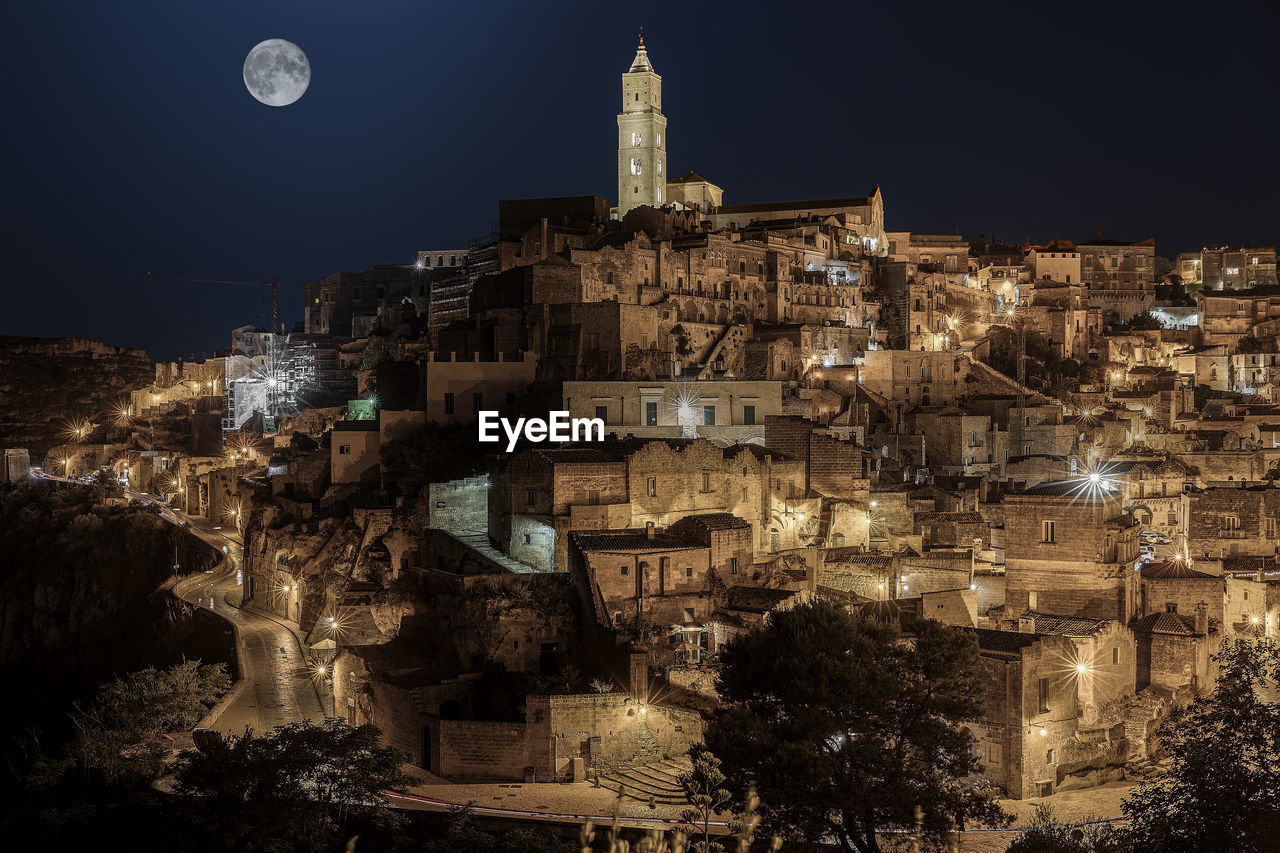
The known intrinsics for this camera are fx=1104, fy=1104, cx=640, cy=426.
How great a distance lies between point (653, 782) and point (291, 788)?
8.27 m

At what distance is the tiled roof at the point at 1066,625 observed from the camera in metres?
27.9

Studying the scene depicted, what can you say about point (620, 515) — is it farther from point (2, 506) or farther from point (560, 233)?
point (2, 506)

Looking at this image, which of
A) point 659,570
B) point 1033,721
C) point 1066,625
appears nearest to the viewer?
point 1033,721

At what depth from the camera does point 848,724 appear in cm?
2161

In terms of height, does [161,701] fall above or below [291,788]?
above

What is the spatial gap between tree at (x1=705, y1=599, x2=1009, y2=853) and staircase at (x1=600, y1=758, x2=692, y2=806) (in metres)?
3.23

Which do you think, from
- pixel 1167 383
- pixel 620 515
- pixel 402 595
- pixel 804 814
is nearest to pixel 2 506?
pixel 402 595

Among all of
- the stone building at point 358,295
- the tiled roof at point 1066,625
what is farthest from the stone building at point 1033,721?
the stone building at point 358,295

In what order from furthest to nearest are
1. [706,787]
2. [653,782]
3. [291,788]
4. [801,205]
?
[801,205] < [653,782] < [291,788] < [706,787]

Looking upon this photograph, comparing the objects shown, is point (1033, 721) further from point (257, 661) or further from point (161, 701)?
point (257, 661)

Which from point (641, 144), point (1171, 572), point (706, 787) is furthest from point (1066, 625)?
point (641, 144)

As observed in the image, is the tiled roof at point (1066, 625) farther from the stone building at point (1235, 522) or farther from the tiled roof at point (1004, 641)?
the stone building at point (1235, 522)

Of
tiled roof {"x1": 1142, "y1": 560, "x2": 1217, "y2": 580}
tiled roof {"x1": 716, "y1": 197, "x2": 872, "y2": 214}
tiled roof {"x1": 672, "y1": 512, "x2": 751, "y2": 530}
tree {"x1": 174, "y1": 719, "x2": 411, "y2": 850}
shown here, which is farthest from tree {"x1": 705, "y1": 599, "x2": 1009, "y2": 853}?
tiled roof {"x1": 716, "y1": 197, "x2": 872, "y2": 214}

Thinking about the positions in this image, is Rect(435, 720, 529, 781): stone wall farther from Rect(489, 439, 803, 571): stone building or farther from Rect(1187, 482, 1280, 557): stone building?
Rect(1187, 482, 1280, 557): stone building
